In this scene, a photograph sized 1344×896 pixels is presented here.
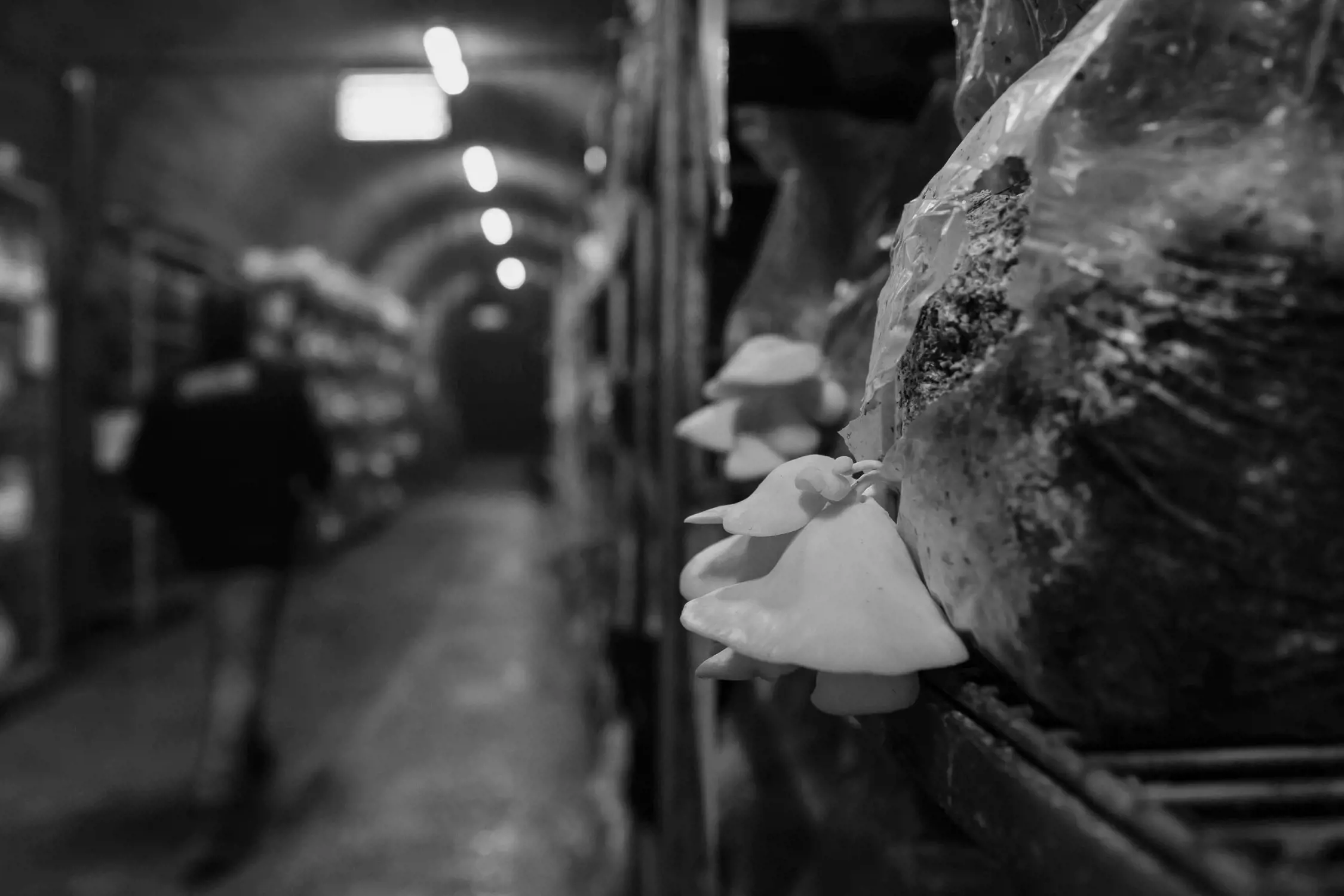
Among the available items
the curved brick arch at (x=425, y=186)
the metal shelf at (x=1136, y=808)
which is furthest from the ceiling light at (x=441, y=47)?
the metal shelf at (x=1136, y=808)

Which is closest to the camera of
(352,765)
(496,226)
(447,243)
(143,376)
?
(352,765)

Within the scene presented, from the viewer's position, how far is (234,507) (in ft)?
9.32

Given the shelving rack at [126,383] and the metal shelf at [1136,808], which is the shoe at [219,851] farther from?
the metal shelf at [1136,808]

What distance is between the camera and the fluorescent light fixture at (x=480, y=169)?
27.2 feet

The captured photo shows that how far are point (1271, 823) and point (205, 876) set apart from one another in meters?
2.86

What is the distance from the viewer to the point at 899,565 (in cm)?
53

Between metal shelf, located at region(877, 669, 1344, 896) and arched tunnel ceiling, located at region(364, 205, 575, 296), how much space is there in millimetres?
9954

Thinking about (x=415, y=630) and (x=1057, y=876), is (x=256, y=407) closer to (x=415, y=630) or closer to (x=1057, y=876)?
(x=415, y=630)

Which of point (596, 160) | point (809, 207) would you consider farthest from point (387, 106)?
point (809, 207)

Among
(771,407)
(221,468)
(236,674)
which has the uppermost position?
(771,407)

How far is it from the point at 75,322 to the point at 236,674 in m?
2.84

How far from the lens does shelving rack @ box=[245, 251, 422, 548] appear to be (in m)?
6.09

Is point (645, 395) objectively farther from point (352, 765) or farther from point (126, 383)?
point (126, 383)

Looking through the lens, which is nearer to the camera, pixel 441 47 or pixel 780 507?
pixel 780 507
